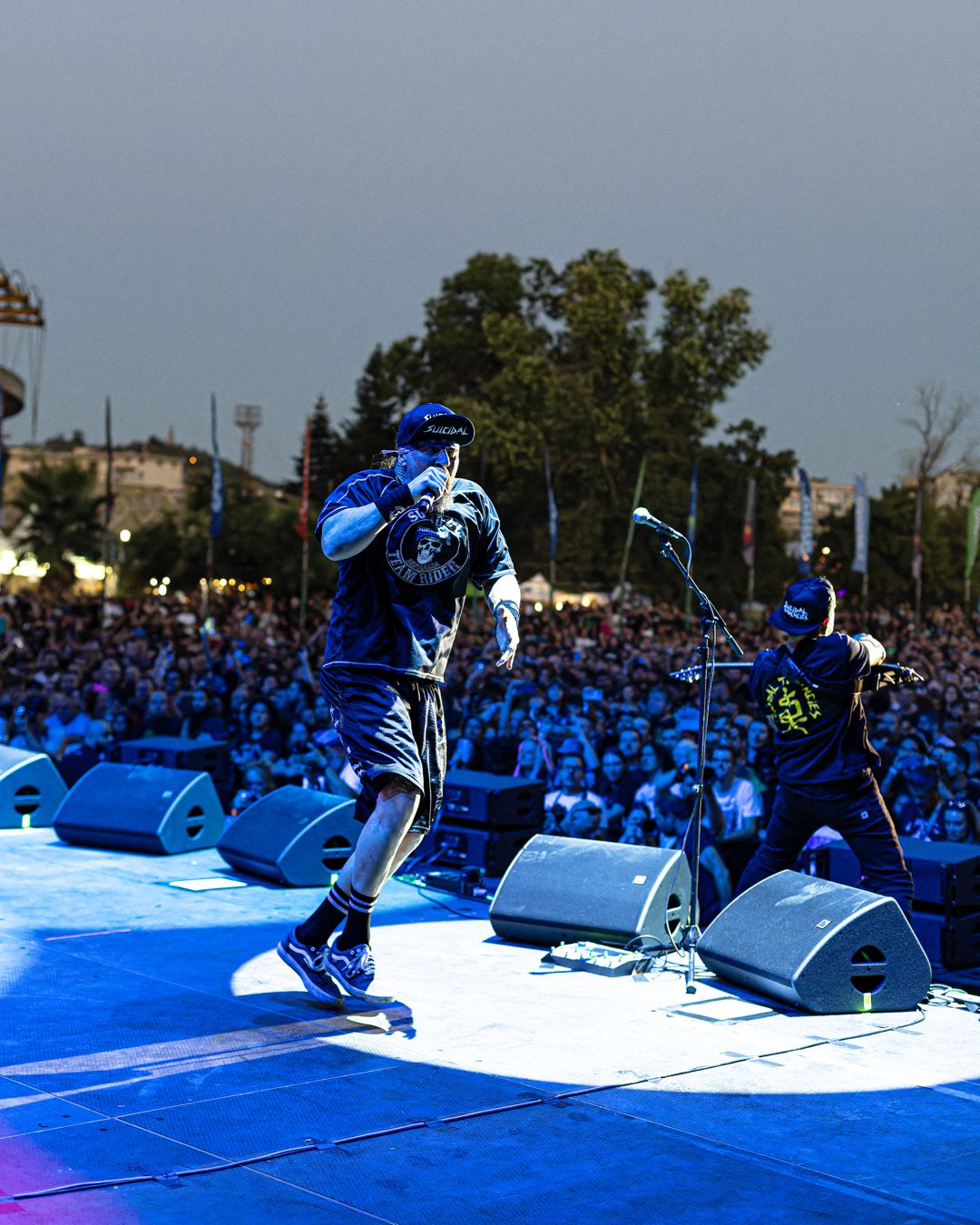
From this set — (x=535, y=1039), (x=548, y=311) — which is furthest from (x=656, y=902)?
(x=548, y=311)

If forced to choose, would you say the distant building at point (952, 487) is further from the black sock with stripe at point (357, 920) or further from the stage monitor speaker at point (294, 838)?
the black sock with stripe at point (357, 920)

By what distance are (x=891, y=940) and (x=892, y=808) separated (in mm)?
3696

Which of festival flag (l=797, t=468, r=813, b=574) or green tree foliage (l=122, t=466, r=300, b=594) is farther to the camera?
green tree foliage (l=122, t=466, r=300, b=594)

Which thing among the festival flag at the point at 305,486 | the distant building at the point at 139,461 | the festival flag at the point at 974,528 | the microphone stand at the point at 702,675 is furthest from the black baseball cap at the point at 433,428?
the distant building at the point at 139,461

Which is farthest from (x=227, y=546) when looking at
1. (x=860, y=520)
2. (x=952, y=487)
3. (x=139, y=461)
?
(x=139, y=461)

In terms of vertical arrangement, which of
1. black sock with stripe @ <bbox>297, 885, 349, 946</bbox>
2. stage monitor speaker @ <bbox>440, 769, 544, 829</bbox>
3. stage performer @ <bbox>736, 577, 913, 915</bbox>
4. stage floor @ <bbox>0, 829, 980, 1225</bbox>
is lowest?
stage floor @ <bbox>0, 829, 980, 1225</bbox>

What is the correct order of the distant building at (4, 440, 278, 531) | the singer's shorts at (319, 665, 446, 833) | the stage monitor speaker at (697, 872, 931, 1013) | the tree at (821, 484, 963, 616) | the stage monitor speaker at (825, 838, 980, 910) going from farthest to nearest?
1. the distant building at (4, 440, 278, 531)
2. the tree at (821, 484, 963, 616)
3. the stage monitor speaker at (825, 838, 980, 910)
4. the stage monitor speaker at (697, 872, 931, 1013)
5. the singer's shorts at (319, 665, 446, 833)

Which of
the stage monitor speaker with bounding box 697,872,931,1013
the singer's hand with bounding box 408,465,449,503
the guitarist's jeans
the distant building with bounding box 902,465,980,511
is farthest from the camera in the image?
the distant building with bounding box 902,465,980,511

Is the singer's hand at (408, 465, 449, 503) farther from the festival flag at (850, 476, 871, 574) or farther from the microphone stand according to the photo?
the festival flag at (850, 476, 871, 574)

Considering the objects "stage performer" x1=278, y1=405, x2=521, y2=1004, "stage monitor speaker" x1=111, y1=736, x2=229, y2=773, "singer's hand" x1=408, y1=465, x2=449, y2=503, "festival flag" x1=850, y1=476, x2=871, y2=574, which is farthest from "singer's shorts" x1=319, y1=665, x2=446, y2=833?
"festival flag" x1=850, y1=476, x2=871, y2=574

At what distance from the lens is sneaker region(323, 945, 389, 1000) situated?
4.48 m

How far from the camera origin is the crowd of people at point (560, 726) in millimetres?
8289

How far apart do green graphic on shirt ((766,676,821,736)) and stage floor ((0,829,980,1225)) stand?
1090mm

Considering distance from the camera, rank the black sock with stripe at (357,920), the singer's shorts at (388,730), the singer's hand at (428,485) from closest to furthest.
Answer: the singer's hand at (428,485)
the singer's shorts at (388,730)
the black sock with stripe at (357,920)
